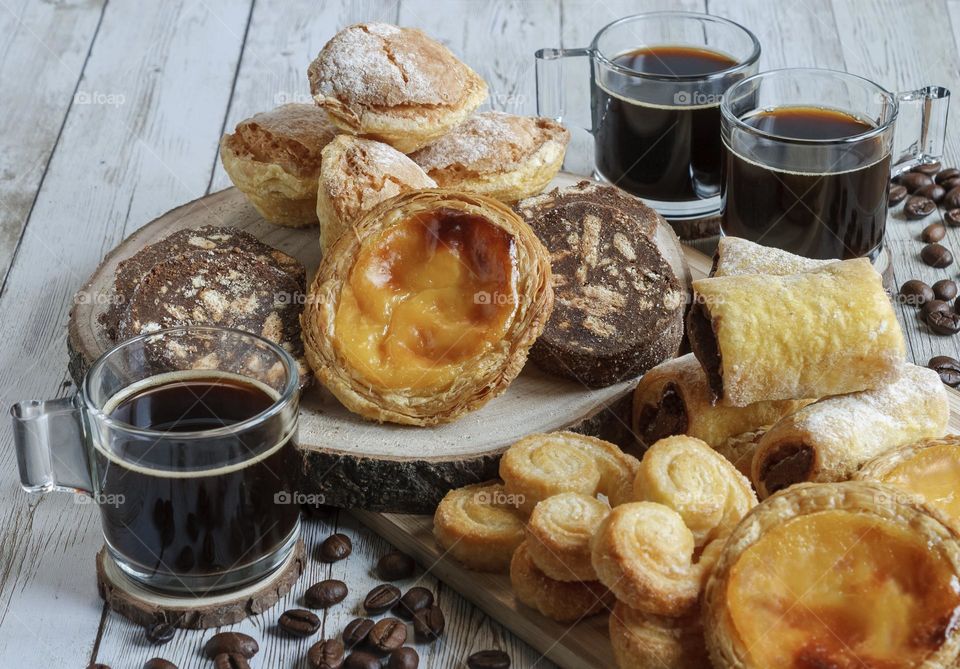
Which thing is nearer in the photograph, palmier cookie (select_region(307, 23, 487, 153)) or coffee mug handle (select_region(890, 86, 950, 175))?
palmier cookie (select_region(307, 23, 487, 153))

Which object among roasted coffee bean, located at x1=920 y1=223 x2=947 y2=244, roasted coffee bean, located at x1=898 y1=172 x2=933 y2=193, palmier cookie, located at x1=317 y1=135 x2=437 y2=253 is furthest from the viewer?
roasted coffee bean, located at x1=898 y1=172 x2=933 y2=193

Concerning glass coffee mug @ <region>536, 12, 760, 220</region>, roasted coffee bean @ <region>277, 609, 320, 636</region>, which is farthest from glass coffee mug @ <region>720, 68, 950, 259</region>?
roasted coffee bean @ <region>277, 609, 320, 636</region>

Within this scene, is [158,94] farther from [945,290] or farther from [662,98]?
[945,290]

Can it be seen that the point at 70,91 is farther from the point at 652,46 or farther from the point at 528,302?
the point at 528,302

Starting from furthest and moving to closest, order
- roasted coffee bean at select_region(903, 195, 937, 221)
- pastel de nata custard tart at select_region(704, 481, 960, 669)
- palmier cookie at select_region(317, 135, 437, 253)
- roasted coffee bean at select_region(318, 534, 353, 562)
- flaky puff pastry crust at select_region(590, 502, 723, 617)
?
roasted coffee bean at select_region(903, 195, 937, 221) → palmier cookie at select_region(317, 135, 437, 253) → roasted coffee bean at select_region(318, 534, 353, 562) → flaky puff pastry crust at select_region(590, 502, 723, 617) → pastel de nata custard tart at select_region(704, 481, 960, 669)

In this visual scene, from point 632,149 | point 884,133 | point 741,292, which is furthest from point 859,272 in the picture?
point 632,149

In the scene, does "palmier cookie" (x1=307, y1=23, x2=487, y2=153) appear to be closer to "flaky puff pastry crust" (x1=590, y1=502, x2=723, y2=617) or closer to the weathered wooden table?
the weathered wooden table

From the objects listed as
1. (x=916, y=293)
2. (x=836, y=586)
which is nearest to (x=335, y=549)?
(x=836, y=586)
